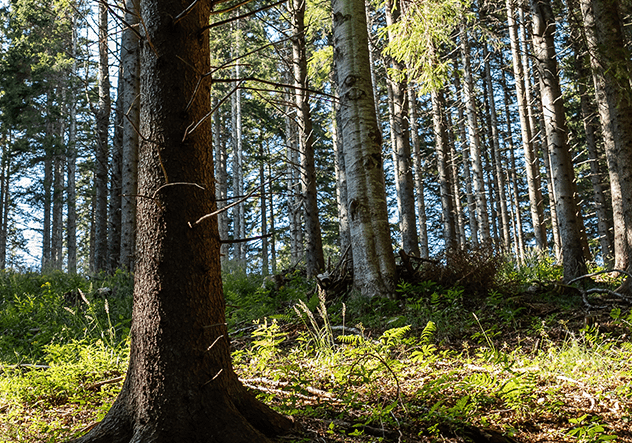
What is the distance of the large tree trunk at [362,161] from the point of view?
5.80 meters

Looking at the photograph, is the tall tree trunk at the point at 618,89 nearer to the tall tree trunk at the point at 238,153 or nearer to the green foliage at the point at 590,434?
the green foliage at the point at 590,434

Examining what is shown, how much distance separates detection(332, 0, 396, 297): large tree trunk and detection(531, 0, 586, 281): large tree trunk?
13.5 feet

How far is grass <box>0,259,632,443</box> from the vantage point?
2477 millimetres

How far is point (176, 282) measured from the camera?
2051mm

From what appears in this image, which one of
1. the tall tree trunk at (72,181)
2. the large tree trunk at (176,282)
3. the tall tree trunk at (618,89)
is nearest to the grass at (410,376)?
the large tree trunk at (176,282)

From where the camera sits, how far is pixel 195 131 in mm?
2199

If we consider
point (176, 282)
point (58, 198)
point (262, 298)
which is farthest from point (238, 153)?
point (176, 282)

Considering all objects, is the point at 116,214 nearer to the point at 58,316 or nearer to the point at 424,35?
the point at 58,316

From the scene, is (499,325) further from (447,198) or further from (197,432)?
(447,198)

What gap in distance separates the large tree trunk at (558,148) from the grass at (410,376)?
249cm

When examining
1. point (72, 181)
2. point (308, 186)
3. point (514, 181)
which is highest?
point (72, 181)

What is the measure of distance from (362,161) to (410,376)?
336cm

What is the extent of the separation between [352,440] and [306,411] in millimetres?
464

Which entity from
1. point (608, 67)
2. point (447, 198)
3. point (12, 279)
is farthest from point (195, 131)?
point (447, 198)
